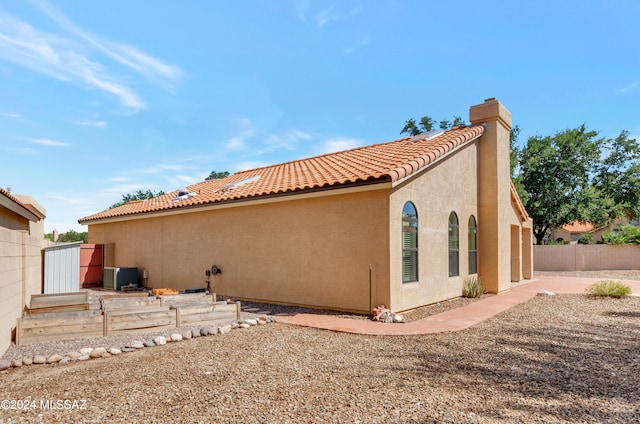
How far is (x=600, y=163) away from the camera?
2964 cm

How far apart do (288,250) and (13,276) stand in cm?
613

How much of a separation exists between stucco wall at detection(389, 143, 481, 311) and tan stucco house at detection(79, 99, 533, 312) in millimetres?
34

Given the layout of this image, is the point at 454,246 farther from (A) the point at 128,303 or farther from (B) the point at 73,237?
(B) the point at 73,237

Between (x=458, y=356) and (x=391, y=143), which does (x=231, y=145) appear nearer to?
(x=391, y=143)

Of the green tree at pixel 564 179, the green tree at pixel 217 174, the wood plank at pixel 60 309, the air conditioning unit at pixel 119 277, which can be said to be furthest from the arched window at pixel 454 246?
the green tree at pixel 217 174

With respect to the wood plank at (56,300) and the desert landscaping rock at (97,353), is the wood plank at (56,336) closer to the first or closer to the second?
the desert landscaping rock at (97,353)

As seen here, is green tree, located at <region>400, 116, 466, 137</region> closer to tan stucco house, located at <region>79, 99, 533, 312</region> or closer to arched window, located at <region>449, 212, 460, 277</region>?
tan stucco house, located at <region>79, 99, 533, 312</region>

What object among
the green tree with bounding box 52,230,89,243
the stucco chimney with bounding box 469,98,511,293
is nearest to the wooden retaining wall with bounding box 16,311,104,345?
the stucco chimney with bounding box 469,98,511,293

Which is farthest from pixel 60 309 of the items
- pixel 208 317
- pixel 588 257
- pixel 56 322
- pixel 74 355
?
pixel 588 257

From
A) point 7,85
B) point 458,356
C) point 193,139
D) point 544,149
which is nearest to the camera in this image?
point 458,356

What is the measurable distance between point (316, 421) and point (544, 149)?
105 feet

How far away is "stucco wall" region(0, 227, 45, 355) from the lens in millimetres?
6000

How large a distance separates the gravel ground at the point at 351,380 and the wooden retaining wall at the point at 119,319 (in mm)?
1323

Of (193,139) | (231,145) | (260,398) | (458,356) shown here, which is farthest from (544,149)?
(260,398)
